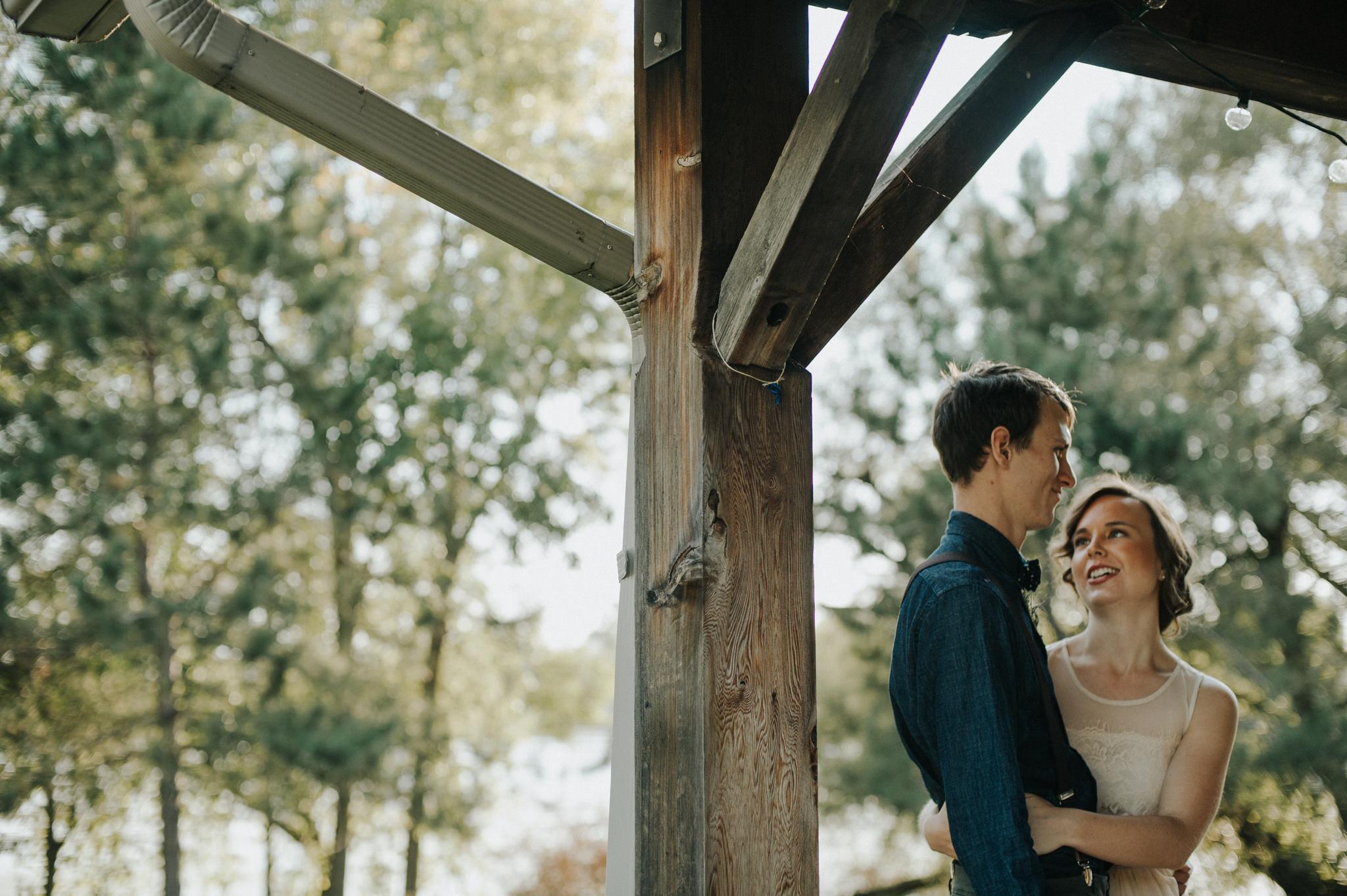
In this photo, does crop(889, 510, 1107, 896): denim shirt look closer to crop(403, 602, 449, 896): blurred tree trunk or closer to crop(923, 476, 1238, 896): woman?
crop(923, 476, 1238, 896): woman

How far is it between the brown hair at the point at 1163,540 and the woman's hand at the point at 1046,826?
0.71 meters

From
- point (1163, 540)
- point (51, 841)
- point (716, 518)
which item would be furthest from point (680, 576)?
point (51, 841)

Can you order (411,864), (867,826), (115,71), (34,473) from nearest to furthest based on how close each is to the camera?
(34,473), (115,71), (867,826), (411,864)

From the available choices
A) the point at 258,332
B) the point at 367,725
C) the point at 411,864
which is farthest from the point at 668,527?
the point at 411,864

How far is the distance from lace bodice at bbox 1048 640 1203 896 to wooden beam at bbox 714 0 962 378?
2.98ft

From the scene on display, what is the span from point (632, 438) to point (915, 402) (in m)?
7.06

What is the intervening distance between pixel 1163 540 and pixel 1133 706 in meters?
0.37

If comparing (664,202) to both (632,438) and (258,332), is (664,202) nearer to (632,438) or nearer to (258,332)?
(632,438)

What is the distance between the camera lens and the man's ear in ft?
5.08

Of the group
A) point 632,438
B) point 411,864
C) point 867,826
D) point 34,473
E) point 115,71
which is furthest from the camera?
point 411,864

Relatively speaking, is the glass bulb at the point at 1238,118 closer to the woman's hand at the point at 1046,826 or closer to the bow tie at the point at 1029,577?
the bow tie at the point at 1029,577

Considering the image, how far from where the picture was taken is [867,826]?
340 inches

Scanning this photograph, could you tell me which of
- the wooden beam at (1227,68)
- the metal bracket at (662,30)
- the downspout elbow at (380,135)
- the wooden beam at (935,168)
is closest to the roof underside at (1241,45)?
the wooden beam at (1227,68)

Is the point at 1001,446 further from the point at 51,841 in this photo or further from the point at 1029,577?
the point at 51,841
